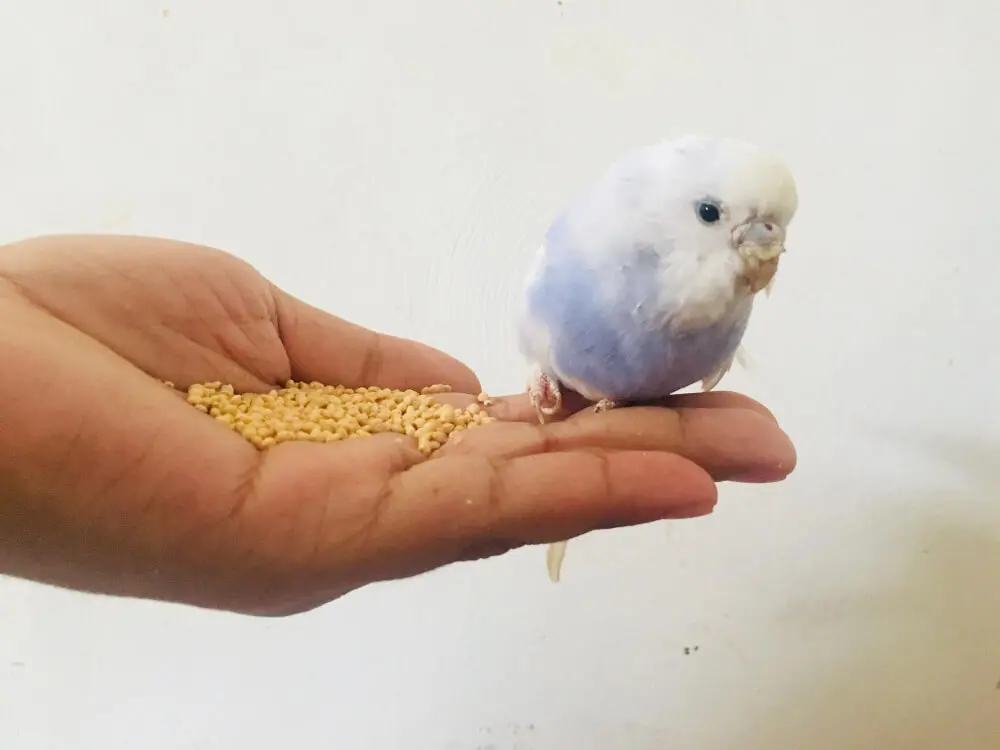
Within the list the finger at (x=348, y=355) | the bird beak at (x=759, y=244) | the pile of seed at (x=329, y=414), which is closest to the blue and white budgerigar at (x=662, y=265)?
the bird beak at (x=759, y=244)

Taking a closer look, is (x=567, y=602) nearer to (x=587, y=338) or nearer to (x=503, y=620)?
(x=503, y=620)

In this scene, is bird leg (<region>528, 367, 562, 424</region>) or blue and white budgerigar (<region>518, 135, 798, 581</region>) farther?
bird leg (<region>528, 367, 562, 424</region>)

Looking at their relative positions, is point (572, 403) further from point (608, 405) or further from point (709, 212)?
point (709, 212)

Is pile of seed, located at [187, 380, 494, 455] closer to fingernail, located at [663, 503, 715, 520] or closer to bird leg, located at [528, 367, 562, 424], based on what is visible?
bird leg, located at [528, 367, 562, 424]

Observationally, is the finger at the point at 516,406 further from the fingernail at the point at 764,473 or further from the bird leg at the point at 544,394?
the fingernail at the point at 764,473

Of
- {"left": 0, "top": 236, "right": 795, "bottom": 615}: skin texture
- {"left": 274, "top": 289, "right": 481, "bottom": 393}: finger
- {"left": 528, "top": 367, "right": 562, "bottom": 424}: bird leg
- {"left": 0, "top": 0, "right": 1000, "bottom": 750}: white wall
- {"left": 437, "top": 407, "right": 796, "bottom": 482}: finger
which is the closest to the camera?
{"left": 0, "top": 236, "right": 795, "bottom": 615}: skin texture

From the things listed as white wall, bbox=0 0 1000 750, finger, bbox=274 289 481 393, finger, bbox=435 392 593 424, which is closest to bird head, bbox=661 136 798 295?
finger, bbox=435 392 593 424

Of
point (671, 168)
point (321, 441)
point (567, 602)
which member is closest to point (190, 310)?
point (321, 441)

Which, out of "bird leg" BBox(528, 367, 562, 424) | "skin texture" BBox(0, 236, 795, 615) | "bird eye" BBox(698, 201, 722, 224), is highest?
"bird eye" BBox(698, 201, 722, 224)
